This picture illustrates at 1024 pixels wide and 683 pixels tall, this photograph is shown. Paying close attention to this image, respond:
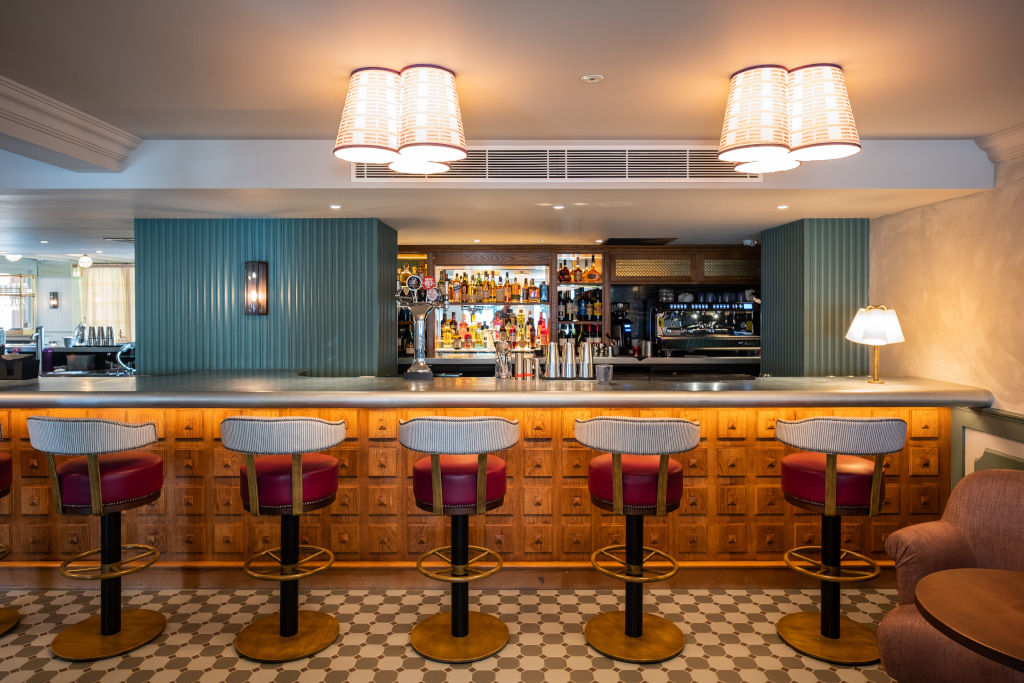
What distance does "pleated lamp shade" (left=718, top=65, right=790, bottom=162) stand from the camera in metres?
2.80

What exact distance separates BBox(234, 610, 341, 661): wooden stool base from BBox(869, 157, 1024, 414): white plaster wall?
13.6 feet

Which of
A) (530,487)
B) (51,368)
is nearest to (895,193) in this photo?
(530,487)

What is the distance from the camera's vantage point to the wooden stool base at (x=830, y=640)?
3023 millimetres

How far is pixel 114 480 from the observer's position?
3025 millimetres

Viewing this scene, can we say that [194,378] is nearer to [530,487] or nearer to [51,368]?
[530,487]

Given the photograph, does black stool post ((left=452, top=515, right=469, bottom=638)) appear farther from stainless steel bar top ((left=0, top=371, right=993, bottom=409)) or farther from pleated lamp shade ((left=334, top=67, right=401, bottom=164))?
pleated lamp shade ((left=334, top=67, right=401, bottom=164))

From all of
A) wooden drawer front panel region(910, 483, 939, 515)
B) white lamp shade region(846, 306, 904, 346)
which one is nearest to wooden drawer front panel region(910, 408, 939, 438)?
wooden drawer front panel region(910, 483, 939, 515)

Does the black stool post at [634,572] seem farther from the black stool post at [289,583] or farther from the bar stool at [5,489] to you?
the bar stool at [5,489]

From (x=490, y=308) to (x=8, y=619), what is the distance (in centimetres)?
559

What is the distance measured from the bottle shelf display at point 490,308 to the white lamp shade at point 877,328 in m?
4.13

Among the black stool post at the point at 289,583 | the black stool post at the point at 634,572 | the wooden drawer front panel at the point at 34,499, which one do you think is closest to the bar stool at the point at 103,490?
the black stool post at the point at 289,583

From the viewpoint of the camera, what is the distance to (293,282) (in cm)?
548

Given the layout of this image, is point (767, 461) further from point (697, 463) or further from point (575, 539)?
point (575, 539)

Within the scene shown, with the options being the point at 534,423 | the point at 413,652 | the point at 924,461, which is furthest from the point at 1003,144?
the point at 413,652
